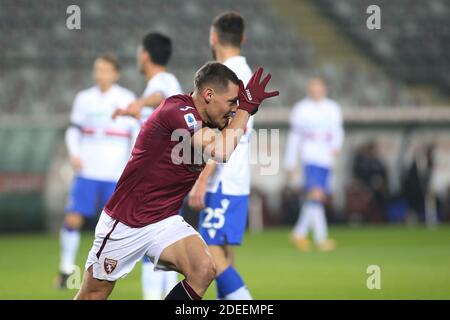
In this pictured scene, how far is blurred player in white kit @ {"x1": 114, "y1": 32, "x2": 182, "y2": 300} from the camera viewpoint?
8.65m

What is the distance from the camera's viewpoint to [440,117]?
1964 centimetres

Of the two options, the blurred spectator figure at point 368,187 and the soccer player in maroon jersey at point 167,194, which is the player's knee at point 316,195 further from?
the soccer player in maroon jersey at point 167,194

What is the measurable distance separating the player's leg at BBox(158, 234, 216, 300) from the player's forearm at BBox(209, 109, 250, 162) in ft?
2.19

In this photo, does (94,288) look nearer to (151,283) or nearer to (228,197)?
(228,197)

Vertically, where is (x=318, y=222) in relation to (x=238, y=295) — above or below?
below

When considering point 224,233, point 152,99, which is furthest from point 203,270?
point 152,99

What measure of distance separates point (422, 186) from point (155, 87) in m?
11.4

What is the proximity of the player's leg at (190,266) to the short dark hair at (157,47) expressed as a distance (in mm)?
2976

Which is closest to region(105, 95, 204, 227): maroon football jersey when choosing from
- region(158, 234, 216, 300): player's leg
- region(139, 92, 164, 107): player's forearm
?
region(158, 234, 216, 300): player's leg

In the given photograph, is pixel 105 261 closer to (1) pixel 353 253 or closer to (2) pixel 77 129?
(2) pixel 77 129

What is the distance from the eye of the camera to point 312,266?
492 inches

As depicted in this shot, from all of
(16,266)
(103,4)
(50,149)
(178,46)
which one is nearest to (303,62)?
(178,46)

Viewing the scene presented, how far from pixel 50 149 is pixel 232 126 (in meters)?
11.7

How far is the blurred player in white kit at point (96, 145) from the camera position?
11211 mm
